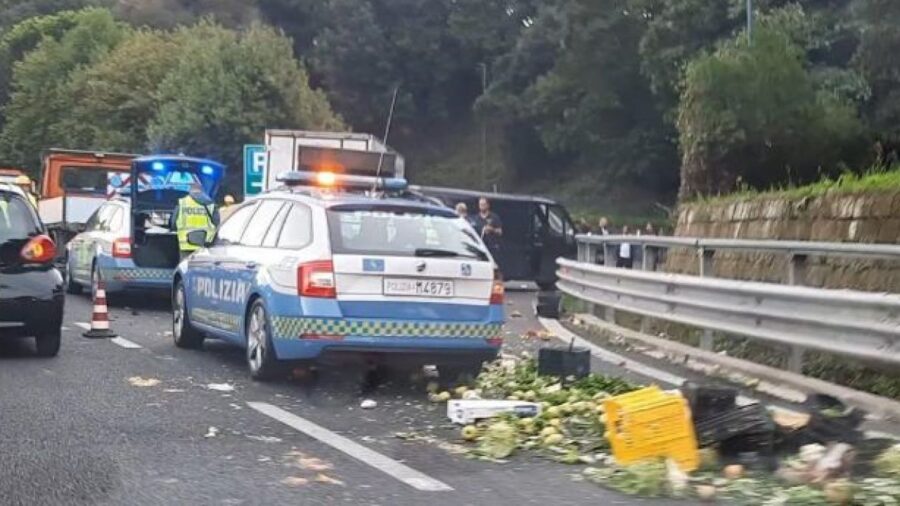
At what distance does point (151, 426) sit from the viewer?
840 centimetres

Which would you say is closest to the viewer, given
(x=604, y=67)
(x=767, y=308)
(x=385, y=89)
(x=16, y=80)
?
(x=767, y=308)

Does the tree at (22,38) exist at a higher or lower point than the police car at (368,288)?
higher

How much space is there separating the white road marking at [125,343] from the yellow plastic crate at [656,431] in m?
6.97

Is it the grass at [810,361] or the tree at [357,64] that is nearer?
the grass at [810,361]

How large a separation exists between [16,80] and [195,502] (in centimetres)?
7072

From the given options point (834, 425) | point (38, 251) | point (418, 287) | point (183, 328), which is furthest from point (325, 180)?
point (834, 425)

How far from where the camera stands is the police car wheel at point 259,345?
1023cm

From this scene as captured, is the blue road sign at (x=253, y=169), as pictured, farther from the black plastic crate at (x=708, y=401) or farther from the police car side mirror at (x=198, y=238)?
the black plastic crate at (x=708, y=401)

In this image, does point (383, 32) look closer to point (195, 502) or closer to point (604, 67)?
point (604, 67)

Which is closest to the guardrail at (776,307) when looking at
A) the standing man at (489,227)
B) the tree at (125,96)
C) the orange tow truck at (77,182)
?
the standing man at (489,227)

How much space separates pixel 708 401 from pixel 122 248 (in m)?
12.1

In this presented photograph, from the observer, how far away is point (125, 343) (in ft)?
43.6

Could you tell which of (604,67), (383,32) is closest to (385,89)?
(383,32)

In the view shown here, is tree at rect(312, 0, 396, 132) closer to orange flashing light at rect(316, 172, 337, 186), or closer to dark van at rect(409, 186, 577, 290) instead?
dark van at rect(409, 186, 577, 290)
